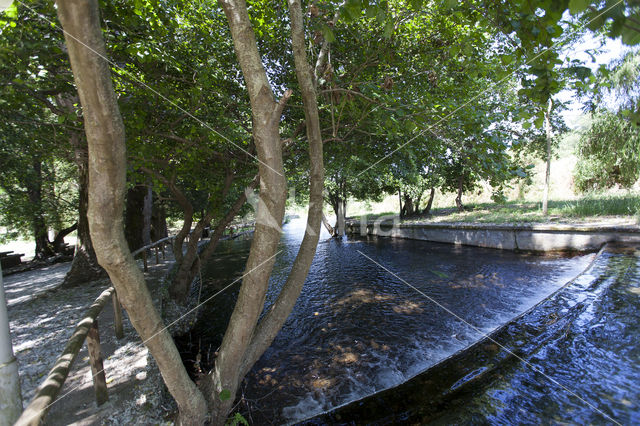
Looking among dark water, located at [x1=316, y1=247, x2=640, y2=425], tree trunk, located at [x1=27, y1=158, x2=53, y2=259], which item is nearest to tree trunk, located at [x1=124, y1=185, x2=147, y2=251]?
tree trunk, located at [x1=27, y1=158, x2=53, y2=259]

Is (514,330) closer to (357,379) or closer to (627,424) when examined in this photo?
(627,424)

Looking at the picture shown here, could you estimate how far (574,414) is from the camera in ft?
8.71

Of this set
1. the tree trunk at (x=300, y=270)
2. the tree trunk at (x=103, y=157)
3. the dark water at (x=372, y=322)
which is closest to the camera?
the tree trunk at (x=103, y=157)

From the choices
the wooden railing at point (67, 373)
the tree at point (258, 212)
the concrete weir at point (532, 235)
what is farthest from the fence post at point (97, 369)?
the concrete weir at point (532, 235)

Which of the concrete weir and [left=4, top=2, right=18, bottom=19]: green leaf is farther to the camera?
the concrete weir

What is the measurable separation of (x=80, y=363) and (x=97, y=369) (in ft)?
3.93

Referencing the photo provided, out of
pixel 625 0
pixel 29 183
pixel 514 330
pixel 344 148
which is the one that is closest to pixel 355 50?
pixel 344 148

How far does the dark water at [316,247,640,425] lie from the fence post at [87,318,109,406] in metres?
2.05

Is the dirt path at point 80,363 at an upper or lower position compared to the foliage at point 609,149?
lower

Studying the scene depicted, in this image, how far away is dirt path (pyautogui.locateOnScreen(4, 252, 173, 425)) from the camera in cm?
259

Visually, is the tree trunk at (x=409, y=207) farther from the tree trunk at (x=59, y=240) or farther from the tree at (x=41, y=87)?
the tree trunk at (x=59, y=240)

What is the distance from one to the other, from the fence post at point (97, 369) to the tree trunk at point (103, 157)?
1.15 meters

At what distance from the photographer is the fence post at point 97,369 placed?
265cm

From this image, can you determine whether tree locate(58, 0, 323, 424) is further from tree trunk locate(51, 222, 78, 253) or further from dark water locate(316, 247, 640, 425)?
tree trunk locate(51, 222, 78, 253)
